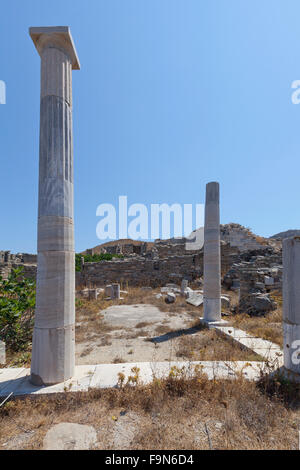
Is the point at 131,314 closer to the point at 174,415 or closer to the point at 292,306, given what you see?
the point at 292,306

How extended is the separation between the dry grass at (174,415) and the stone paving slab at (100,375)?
13cm

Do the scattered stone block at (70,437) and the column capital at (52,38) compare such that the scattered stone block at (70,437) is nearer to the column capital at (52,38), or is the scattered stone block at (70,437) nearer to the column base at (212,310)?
the column capital at (52,38)

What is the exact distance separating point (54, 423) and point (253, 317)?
272 inches

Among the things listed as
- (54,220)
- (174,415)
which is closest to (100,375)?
(174,415)

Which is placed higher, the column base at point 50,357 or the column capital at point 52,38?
the column capital at point 52,38

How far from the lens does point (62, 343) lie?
326 centimetres

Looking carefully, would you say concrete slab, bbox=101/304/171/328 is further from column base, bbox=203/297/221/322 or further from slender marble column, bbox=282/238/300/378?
slender marble column, bbox=282/238/300/378

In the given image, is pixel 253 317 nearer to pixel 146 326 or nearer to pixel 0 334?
pixel 146 326

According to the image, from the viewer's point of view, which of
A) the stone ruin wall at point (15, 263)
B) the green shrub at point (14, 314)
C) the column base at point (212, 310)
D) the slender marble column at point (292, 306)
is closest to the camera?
the slender marble column at point (292, 306)

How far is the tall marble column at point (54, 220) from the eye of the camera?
3229 millimetres

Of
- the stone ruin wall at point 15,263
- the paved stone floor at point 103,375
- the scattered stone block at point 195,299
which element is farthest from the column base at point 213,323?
the stone ruin wall at point 15,263

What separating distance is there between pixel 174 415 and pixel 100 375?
1.26 metres

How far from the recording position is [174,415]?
262cm

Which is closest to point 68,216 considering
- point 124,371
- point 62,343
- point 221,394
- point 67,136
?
point 67,136
